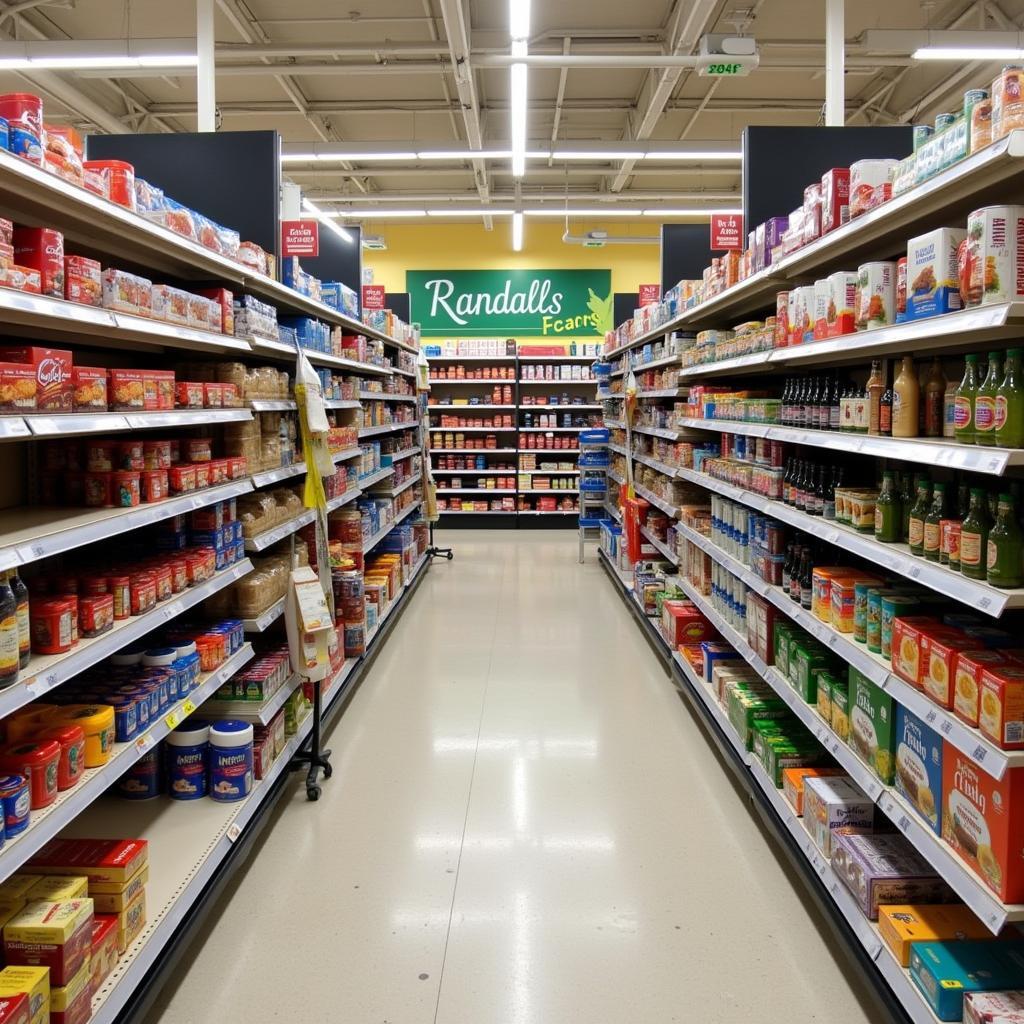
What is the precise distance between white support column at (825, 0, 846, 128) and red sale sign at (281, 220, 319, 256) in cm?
356

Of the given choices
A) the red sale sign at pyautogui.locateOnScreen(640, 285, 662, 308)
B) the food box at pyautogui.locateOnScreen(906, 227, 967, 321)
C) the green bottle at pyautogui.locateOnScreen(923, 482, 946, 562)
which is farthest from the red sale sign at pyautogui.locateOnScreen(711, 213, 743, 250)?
the red sale sign at pyautogui.locateOnScreen(640, 285, 662, 308)

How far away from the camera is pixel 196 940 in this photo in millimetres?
2775

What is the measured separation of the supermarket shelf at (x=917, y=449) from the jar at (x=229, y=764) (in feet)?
7.91

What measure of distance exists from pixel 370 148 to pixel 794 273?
773 centimetres

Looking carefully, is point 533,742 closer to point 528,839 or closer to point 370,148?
point 528,839

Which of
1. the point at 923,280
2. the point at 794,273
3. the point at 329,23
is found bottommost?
the point at 923,280

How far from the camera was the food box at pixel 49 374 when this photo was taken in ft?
6.87

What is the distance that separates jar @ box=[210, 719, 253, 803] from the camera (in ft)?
10.6

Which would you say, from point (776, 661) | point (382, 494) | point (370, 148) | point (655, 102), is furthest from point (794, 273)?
point (370, 148)

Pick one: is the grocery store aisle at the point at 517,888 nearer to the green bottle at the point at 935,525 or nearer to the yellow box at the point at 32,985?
the yellow box at the point at 32,985

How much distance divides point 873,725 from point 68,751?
2281mm

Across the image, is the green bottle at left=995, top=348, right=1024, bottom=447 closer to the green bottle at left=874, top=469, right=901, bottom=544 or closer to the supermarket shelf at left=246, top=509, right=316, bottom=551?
the green bottle at left=874, top=469, right=901, bottom=544

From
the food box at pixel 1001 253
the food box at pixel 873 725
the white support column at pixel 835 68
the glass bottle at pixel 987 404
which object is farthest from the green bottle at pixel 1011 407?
the white support column at pixel 835 68

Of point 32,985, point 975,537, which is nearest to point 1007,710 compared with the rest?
point 975,537
